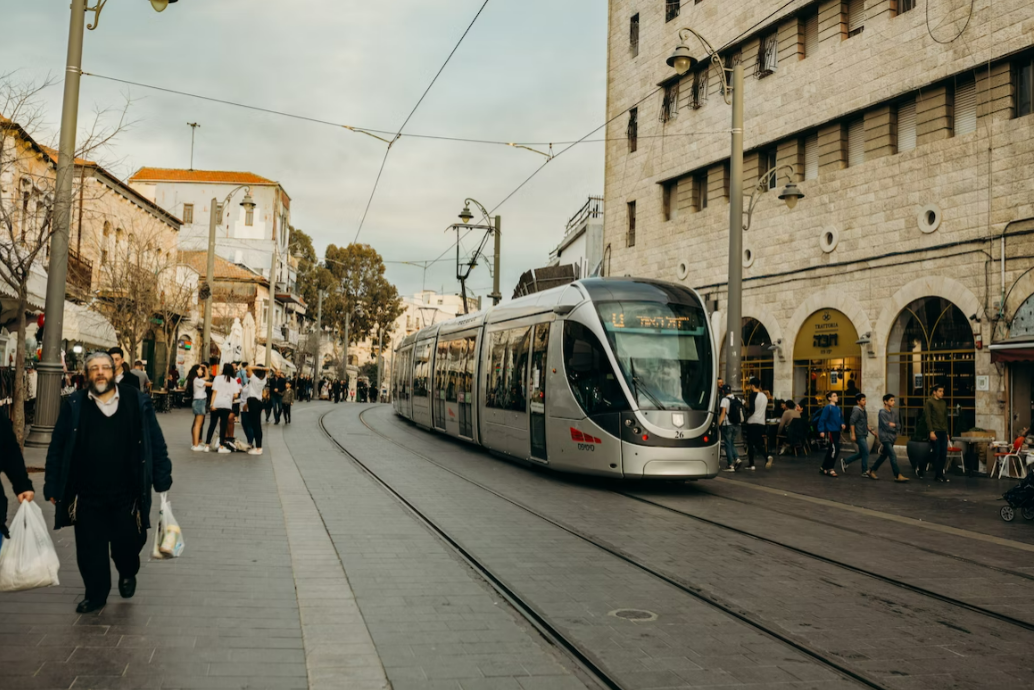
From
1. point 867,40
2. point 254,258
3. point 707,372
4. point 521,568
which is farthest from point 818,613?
point 254,258

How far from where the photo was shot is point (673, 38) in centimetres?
3064

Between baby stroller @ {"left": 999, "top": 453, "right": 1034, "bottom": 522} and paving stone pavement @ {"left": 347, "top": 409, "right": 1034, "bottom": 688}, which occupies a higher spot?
baby stroller @ {"left": 999, "top": 453, "right": 1034, "bottom": 522}

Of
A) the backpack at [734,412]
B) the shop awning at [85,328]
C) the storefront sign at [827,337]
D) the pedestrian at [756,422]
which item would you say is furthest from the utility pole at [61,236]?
the storefront sign at [827,337]

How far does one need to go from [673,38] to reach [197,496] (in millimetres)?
24119

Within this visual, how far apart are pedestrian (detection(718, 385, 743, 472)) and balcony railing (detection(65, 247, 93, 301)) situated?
1659 centimetres

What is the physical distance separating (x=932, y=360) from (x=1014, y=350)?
2.77m

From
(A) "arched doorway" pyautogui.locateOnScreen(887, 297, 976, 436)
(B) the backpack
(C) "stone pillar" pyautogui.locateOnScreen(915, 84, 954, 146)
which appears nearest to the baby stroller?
(B) the backpack

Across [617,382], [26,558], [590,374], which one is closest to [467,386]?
[590,374]

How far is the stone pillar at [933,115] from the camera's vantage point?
20.8 meters

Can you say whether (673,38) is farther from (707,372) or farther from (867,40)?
(707,372)

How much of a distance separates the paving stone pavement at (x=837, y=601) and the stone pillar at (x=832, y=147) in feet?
47.6

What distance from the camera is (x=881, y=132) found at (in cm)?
2261

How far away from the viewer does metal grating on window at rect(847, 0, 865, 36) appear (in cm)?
2313

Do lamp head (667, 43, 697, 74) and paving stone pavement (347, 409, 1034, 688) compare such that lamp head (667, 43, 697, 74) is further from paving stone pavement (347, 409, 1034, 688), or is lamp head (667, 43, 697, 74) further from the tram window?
paving stone pavement (347, 409, 1034, 688)
